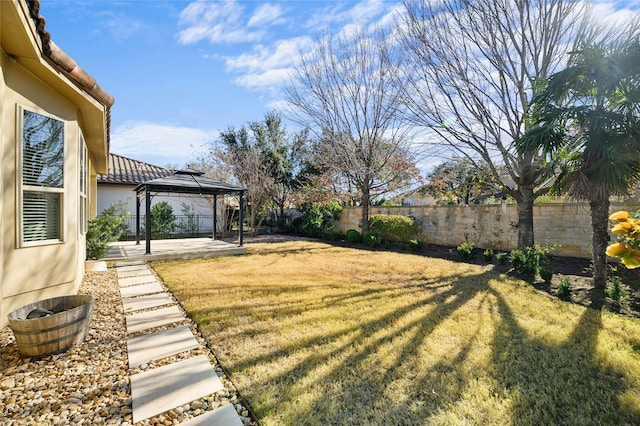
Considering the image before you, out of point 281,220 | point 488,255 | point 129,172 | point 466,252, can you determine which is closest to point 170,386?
point 488,255

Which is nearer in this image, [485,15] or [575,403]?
[575,403]

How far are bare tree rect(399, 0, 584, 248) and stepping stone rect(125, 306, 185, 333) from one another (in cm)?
807

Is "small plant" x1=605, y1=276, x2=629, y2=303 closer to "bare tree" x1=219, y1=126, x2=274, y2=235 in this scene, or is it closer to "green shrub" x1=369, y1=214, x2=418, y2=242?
"green shrub" x1=369, y1=214, x2=418, y2=242

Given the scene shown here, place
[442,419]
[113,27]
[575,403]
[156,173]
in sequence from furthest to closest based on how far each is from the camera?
[156,173] → [113,27] → [575,403] → [442,419]

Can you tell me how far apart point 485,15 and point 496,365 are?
8.31 metres

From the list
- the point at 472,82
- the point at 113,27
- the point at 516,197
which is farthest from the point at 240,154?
the point at 516,197

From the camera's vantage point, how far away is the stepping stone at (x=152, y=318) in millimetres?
3602

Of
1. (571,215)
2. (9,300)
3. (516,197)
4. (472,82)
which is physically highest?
(472,82)

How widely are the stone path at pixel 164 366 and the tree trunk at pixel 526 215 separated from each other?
27.2 ft

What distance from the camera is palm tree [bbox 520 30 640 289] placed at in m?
4.05

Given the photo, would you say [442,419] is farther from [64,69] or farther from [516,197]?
[516,197]

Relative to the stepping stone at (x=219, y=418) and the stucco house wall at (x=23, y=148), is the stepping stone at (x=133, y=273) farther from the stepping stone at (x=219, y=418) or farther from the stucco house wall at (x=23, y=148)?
the stepping stone at (x=219, y=418)

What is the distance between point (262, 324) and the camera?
12.0 ft

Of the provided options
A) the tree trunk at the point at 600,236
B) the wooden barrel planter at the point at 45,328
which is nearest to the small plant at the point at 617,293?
the tree trunk at the point at 600,236
